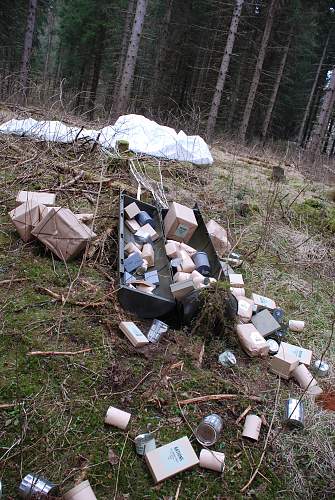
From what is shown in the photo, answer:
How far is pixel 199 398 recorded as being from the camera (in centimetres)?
213

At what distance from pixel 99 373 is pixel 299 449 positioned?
1.09m

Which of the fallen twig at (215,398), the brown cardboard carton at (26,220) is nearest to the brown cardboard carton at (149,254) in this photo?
the brown cardboard carton at (26,220)

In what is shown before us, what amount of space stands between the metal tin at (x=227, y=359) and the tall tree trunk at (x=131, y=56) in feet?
29.2

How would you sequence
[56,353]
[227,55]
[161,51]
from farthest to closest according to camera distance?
[161,51] → [227,55] → [56,353]

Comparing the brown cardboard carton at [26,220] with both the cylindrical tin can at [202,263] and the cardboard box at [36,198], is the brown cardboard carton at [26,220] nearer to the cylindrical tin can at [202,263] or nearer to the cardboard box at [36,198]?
the cardboard box at [36,198]

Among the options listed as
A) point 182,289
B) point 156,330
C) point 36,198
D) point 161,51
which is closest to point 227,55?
point 161,51

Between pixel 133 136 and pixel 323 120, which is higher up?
pixel 323 120

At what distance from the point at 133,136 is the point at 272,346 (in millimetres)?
4221

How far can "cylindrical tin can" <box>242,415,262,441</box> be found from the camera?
2.02 meters

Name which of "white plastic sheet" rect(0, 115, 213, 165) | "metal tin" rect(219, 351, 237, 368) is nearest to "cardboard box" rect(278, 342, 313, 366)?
"metal tin" rect(219, 351, 237, 368)

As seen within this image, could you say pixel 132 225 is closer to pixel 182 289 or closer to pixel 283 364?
pixel 182 289

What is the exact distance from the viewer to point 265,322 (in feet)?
9.22

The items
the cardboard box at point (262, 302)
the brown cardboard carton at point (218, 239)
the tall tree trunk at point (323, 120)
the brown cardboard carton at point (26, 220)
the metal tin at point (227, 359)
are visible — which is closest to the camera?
the metal tin at point (227, 359)

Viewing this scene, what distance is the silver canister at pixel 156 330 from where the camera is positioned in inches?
95.7
